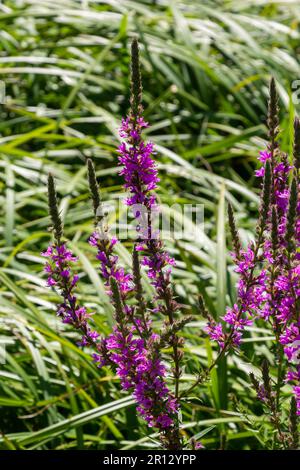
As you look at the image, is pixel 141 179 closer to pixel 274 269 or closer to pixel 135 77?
pixel 135 77

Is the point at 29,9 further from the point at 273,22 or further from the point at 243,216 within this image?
the point at 243,216

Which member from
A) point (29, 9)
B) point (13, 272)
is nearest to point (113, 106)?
point (29, 9)

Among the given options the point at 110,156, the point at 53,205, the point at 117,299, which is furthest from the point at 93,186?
the point at 110,156

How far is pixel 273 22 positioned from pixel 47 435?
4.10 meters

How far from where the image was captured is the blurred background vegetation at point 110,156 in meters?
2.78

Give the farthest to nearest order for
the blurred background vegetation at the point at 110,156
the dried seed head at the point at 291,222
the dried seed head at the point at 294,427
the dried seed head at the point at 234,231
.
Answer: the blurred background vegetation at the point at 110,156
the dried seed head at the point at 234,231
the dried seed head at the point at 294,427
the dried seed head at the point at 291,222

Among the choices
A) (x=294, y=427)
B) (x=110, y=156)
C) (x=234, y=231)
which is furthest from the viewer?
(x=110, y=156)

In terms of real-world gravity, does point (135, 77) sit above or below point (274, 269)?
above

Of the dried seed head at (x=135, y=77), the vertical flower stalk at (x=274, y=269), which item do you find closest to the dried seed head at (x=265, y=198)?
the vertical flower stalk at (x=274, y=269)

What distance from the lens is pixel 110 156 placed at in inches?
167

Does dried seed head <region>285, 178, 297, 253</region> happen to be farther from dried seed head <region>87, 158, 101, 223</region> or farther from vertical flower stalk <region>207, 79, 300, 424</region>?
dried seed head <region>87, 158, 101, 223</region>

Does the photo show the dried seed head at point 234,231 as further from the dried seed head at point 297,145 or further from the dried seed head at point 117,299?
the dried seed head at point 117,299

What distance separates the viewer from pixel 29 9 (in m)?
5.16

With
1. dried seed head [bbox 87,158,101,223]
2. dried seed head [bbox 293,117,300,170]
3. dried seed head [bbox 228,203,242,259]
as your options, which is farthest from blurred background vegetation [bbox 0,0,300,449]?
dried seed head [bbox 293,117,300,170]
